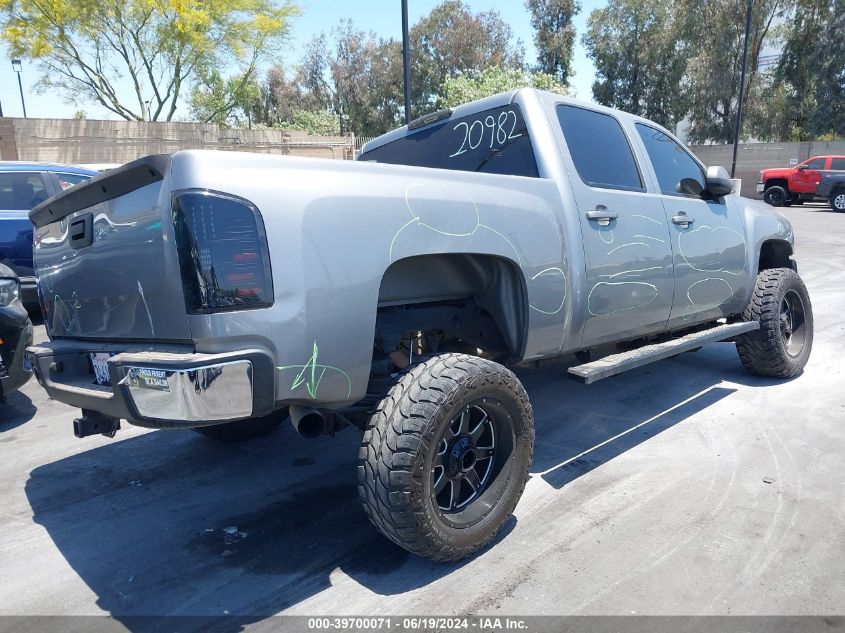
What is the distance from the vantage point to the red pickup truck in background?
22172 mm

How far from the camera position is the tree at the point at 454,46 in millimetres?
37750

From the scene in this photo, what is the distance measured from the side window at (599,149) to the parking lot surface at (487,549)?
165 centimetres

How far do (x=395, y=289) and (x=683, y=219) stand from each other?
2.27m

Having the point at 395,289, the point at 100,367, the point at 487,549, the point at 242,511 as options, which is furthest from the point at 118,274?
the point at 487,549

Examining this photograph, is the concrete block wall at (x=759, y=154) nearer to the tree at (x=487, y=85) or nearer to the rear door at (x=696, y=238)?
the tree at (x=487, y=85)

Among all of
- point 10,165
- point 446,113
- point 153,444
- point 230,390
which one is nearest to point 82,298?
point 230,390

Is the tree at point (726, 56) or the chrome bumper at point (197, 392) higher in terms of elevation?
the tree at point (726, 56)

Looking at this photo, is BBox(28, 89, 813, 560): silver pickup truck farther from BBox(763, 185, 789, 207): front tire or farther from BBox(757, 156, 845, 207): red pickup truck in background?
BBox(763, 185, 789, 207): front tire

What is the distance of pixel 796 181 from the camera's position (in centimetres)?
2295

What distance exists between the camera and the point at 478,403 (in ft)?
8.87

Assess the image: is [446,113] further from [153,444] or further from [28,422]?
[28,422]

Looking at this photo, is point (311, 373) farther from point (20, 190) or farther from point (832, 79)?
point (832, 79)

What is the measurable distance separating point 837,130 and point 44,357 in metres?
38.5

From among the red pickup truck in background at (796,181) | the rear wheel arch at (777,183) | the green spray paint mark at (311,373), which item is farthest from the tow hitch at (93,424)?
the rear wheel arch at (777,183)
